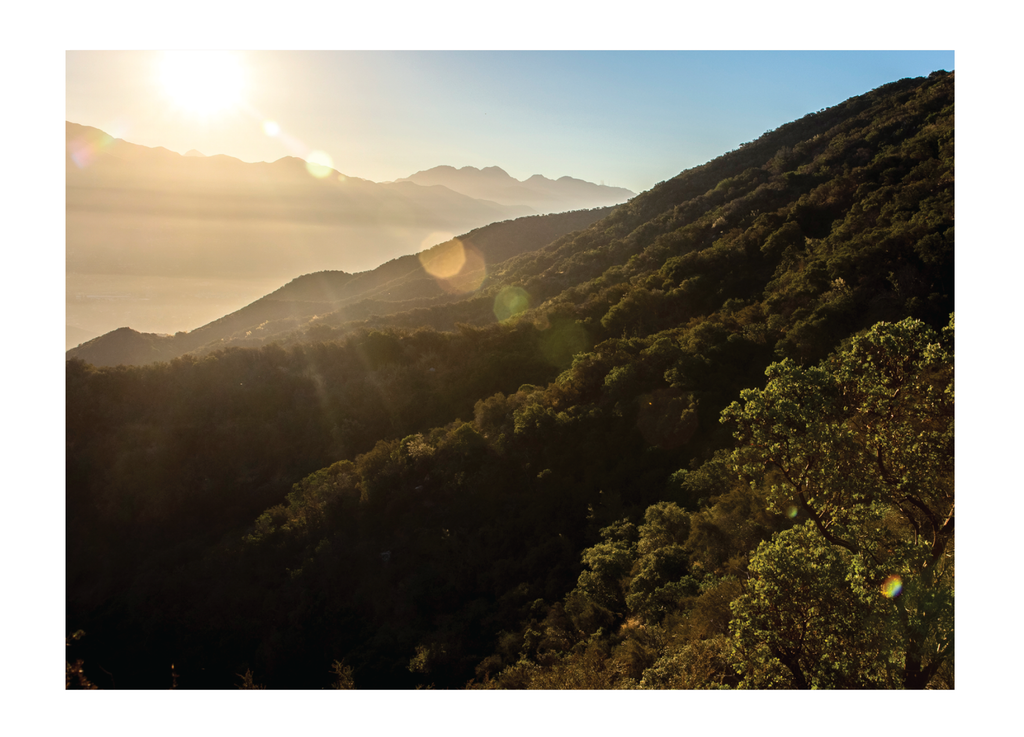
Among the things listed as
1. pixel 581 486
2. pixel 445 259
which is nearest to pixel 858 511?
pixel 581 486

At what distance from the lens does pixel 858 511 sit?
8266 mm

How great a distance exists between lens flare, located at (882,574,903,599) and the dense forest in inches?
2.4

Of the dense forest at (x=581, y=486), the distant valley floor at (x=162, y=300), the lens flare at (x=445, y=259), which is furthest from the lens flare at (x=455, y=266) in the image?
the distant valley floor at (x=162, y=300)

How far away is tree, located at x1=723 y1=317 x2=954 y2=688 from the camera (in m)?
7.23

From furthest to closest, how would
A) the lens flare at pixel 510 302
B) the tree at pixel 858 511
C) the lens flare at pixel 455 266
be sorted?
the lens flare at pixel 455 266
the lens flare at pixel 510 302
the tree at pixel 858 511

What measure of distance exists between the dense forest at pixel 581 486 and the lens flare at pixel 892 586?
60 mm

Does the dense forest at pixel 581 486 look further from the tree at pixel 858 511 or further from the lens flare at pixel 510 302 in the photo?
the lens flare at pixel 510 302

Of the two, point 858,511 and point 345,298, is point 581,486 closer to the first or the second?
point 858,511

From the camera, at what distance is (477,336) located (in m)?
31.8

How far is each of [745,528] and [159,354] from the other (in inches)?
2860

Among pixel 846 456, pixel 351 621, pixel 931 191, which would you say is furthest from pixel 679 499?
pixel 931 191

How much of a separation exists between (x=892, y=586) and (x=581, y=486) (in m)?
12.0

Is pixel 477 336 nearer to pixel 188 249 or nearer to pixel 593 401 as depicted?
pixel 593 401

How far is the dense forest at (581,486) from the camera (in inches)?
318
